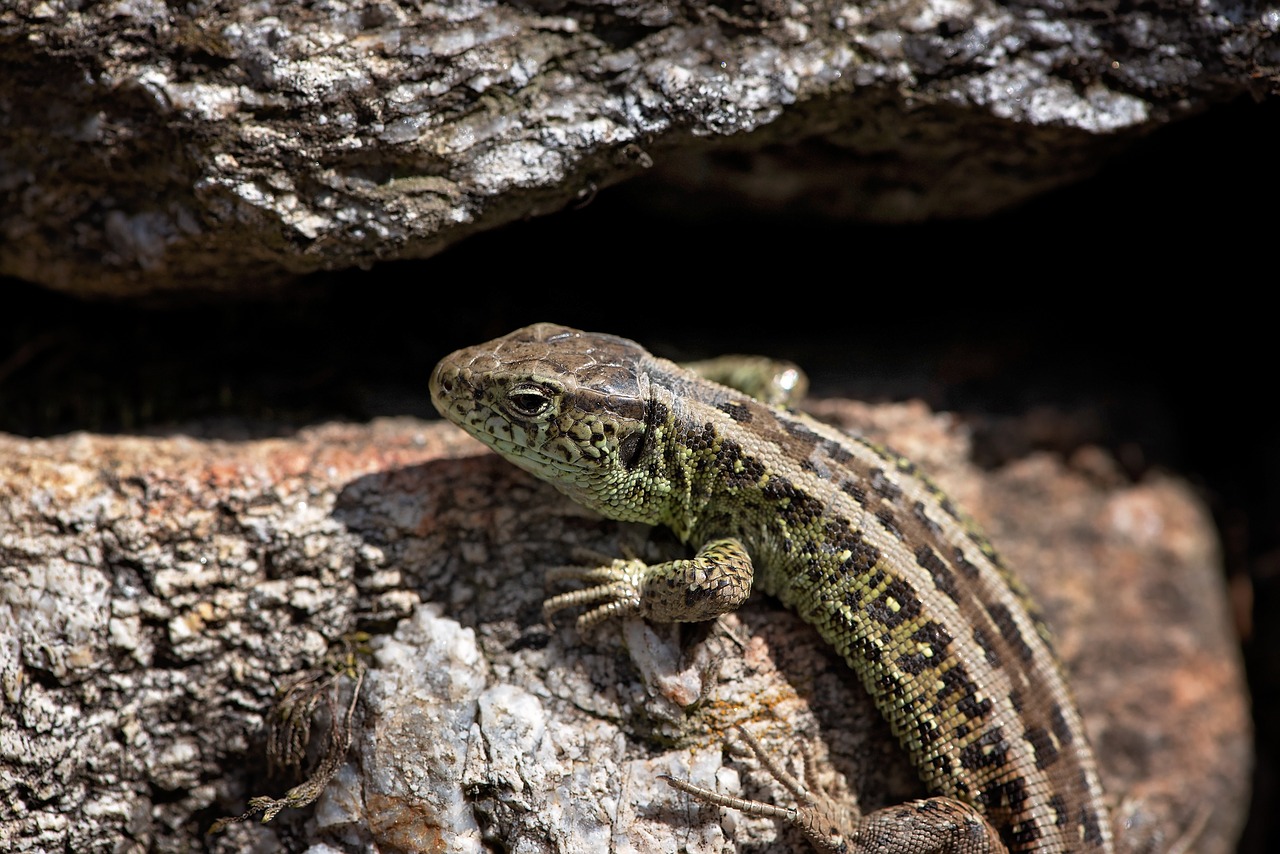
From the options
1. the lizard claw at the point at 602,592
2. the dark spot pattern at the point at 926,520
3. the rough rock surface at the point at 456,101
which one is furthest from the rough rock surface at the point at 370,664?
the rough rock surface at the point at 456,101

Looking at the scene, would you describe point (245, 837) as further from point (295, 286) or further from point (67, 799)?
point (295, 286)

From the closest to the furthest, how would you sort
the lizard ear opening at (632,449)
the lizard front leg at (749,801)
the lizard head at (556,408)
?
the lizard front leg at (749,801) → the lizard head at (556,408) → the lizard ear opening at (632,449)

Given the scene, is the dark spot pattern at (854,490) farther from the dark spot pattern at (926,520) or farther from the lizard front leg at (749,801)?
the lizard front leg at (749,801)

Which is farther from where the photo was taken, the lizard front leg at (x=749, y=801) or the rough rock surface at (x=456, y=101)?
the lizard front leg at (x=749, y=801)

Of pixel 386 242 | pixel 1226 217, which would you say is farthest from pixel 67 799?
pixel 1226 217

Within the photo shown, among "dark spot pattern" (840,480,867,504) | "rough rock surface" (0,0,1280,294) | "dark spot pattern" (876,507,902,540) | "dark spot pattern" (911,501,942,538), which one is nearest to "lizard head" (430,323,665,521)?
"rough rock surface" (0,0,1280,294)

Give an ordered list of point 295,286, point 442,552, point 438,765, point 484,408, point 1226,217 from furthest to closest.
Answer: point 1226,217, point 295,286, point 442,552, point 484,408, point 438,765

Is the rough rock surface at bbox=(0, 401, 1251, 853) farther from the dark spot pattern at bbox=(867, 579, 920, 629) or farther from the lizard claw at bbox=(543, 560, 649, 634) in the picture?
the dark spot pattern at bbox=(867, 579, 920, 629)
